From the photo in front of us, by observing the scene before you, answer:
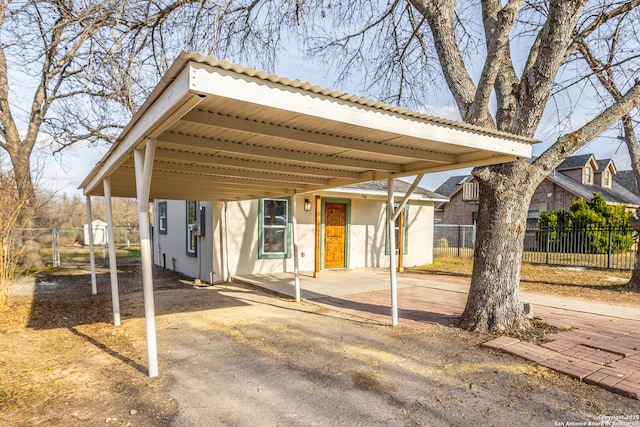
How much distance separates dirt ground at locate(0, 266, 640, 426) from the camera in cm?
276

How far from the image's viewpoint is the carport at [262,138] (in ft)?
7.50

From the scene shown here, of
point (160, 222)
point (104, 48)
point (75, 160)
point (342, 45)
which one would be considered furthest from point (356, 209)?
point (75, 160)

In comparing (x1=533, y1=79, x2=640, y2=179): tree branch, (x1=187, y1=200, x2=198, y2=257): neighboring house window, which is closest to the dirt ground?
(x1=533, y1=79, x2=640, y2=179): tree branch

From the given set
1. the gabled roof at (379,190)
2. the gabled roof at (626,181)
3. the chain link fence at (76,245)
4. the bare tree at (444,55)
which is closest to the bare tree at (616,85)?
the bare tree at (444,55)

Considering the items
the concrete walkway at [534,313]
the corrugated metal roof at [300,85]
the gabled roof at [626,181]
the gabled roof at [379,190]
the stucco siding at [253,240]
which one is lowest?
the concrete walkway at [534,313]

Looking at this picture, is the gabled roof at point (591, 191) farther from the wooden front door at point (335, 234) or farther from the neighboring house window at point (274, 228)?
the neighboring house window at point (274, 228)

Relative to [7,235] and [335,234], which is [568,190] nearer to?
[335,234]

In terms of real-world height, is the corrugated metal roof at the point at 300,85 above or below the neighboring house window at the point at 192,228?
above

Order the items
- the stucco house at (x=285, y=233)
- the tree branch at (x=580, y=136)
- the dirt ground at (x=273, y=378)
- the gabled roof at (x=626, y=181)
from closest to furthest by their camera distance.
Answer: the dirt ground at (x=273, y=378)
the tree branch at (x=580, y=136)
the stucco house at (x=285, y=233)
the gabled roof at (x=626, y=181)

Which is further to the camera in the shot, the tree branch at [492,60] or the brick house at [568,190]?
the brick house at [568,190]

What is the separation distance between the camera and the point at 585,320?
217 inches

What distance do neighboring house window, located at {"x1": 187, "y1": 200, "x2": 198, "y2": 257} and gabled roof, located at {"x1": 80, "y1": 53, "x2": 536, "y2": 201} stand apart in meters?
4.03

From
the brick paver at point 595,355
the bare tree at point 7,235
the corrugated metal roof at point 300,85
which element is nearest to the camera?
the corrugated metal roof at point 300,85

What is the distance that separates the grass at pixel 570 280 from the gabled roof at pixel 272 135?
567 cm
